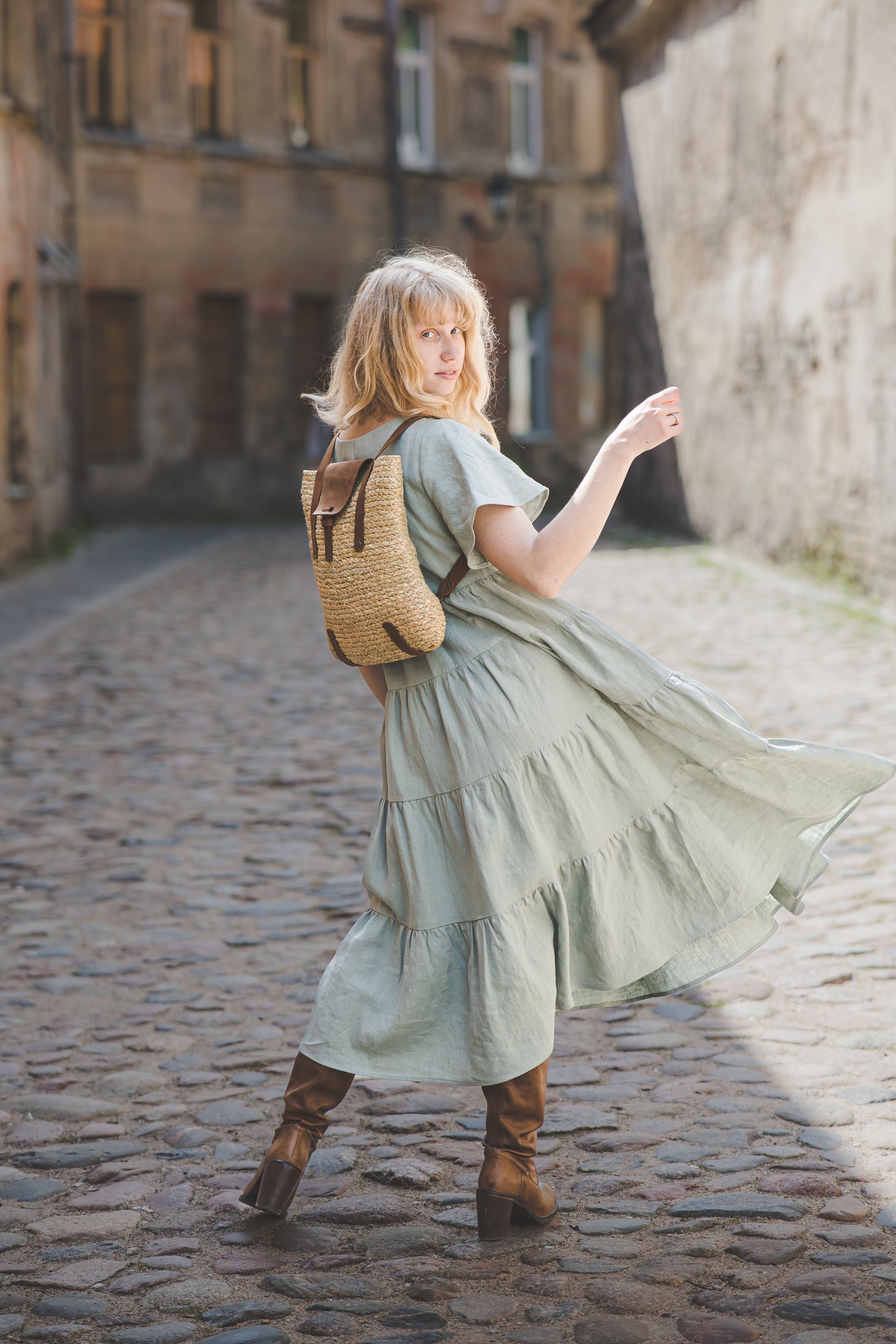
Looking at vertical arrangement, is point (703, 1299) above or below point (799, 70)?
below

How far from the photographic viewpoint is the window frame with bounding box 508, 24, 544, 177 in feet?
89.3

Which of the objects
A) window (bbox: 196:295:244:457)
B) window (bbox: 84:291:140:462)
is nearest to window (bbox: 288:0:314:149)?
window (bbox: 196:295:244:457)

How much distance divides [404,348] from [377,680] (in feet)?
2.06

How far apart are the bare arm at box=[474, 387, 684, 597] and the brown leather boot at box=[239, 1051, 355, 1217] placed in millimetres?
947

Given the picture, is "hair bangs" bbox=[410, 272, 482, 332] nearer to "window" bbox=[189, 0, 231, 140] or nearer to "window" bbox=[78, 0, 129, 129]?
"window" bbox=[78, 0, 129, 129]

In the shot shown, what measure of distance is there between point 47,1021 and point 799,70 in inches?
482

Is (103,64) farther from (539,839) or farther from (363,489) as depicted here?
(539,839)

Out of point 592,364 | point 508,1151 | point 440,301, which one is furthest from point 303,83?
point 508,1151

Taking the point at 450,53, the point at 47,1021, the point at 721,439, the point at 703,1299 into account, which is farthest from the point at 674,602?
the point at 450,53

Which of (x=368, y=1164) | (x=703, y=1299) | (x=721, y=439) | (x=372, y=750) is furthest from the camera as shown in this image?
(x=721, y=439)

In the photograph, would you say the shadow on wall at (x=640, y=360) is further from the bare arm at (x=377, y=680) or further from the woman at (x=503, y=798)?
the woman at (x=503, y=798)

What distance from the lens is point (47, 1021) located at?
423 centimetres

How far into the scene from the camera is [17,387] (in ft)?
55.4

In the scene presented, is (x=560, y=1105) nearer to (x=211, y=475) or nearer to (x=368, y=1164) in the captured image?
(x=368, y=1164)
